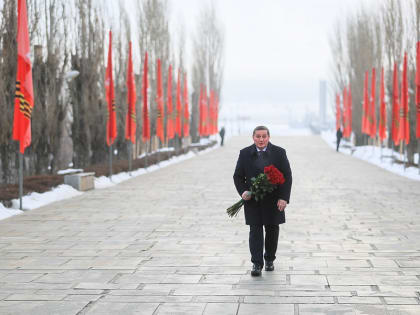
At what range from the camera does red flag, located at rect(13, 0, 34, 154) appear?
1284 cm

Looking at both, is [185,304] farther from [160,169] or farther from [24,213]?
[160,169]

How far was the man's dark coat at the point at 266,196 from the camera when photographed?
6.98m

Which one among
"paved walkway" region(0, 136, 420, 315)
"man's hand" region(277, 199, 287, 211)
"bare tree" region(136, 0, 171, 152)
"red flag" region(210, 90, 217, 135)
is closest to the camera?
"paved walkway" region(0, 136, 420, 315)

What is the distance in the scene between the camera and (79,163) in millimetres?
25344

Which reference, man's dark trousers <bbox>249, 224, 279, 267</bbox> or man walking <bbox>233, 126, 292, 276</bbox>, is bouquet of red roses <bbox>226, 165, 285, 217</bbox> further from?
man's dark trousers <bbox>249, 224, 279, 267</bbox>

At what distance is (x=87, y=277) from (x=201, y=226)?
4.14 meters

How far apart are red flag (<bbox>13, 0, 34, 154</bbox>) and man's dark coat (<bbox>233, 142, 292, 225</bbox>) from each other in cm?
687

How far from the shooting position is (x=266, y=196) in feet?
22.9

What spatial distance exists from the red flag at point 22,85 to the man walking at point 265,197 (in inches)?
272

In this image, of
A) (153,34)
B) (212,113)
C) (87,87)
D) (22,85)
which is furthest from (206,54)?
(22,85)

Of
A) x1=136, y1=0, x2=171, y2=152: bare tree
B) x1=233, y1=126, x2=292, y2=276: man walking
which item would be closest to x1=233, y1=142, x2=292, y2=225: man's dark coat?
x1=233, y1=126, x2=292, y2=276: man walking

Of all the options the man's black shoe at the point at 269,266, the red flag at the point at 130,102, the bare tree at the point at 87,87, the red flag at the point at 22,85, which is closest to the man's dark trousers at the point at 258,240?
the man's black shoe at the point at 269,266

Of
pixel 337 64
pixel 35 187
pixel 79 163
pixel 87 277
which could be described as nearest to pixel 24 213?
pixel 35 187

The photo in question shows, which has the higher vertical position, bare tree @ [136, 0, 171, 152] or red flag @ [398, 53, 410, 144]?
bare tree @ [136, 0, 171, 152]
